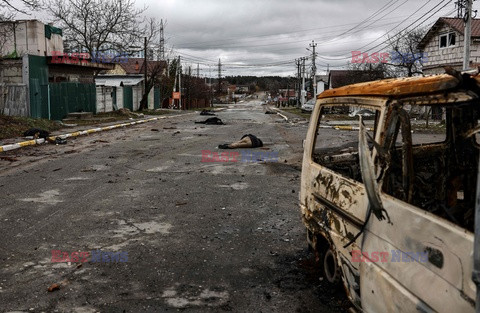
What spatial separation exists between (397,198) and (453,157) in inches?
42.7

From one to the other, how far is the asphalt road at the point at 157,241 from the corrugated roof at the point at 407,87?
1735mm

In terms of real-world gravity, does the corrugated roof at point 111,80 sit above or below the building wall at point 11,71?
above

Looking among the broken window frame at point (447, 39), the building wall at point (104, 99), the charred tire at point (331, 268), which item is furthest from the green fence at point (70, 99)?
the broken window frame at point (447, 39)

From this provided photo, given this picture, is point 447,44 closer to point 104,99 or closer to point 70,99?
point 104,99

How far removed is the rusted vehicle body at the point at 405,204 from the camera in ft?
7.00

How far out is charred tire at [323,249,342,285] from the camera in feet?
12.2

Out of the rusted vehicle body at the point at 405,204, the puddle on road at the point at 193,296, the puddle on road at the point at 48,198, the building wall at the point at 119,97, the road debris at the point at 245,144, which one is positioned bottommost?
the puddle on road at the point at 193,296

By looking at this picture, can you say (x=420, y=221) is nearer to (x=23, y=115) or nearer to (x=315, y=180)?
(x=315, y=180)

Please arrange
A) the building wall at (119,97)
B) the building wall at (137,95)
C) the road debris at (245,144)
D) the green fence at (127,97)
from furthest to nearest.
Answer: the building wall at (137,95) < the green fence at (127,97) < the building wall at (119,97) < the road debris at (245,144)

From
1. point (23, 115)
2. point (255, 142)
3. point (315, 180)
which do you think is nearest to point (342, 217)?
point (315, 180)

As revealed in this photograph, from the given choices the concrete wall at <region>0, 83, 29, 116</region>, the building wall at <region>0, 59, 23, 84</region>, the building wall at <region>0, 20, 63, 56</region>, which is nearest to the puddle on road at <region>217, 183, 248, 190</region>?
the concrete wall at <region>0, 83, 29, 116</region>

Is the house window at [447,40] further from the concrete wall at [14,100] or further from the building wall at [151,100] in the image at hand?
the building wall at [151,100]

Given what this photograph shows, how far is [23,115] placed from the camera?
22094 mm

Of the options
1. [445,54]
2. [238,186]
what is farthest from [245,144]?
[445,54]
